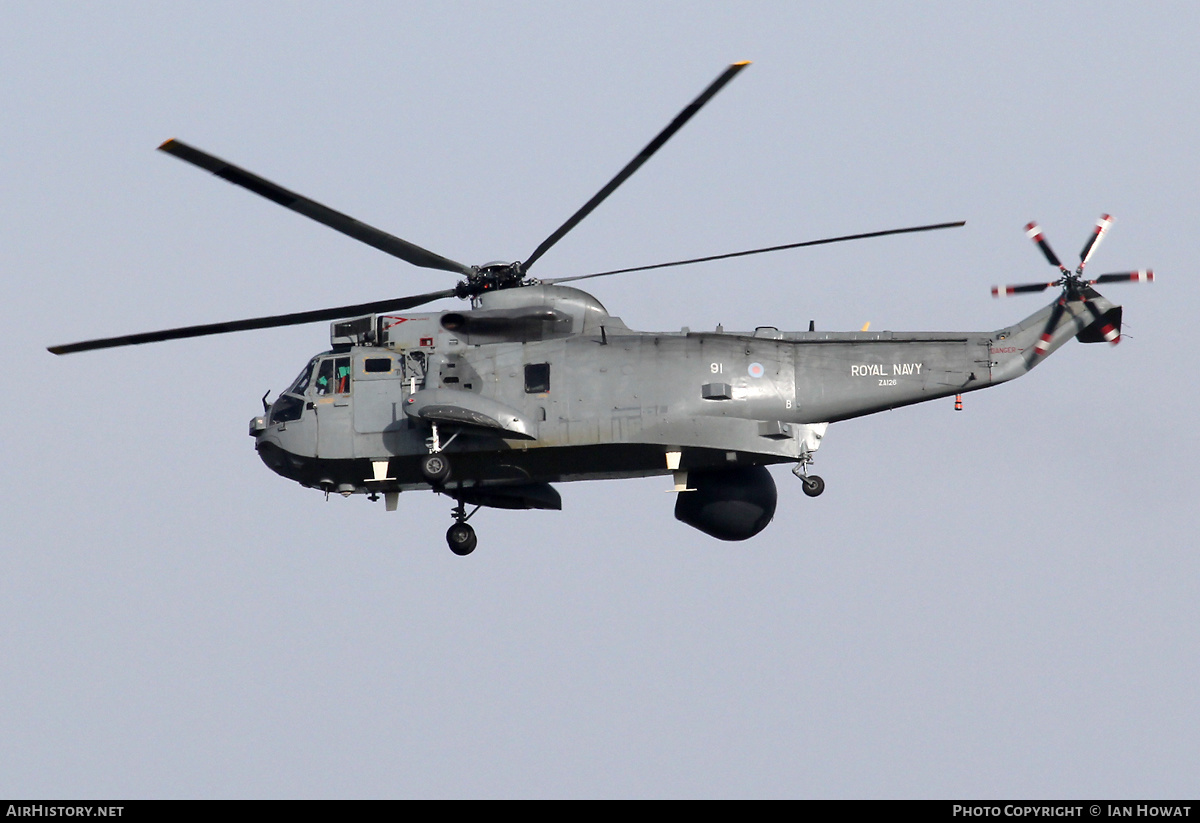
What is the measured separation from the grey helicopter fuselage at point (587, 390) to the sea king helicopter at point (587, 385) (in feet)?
0.09

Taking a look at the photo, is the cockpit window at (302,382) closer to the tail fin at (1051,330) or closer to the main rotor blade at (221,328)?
the main rotor blade at (221,328)

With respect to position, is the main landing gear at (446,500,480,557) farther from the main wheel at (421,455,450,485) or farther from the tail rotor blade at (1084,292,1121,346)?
the tail rotor blade at (1084,292,1121,346)

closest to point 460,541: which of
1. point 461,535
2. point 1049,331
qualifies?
point 461,535

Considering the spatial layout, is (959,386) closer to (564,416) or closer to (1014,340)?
(1014,340)

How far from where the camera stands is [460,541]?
119ft

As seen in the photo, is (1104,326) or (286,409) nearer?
(1104,326)

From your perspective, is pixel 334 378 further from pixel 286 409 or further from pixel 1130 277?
pixel 1130 277

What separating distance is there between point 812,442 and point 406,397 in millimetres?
7510

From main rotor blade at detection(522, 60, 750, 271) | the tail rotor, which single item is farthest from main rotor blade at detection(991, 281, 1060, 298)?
main rotor blade at detection(522, 60, 750, 271)

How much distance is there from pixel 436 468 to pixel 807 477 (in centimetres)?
677

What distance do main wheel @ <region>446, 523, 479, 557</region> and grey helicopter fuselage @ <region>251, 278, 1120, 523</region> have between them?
54.7 inches

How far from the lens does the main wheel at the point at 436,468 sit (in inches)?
1340
